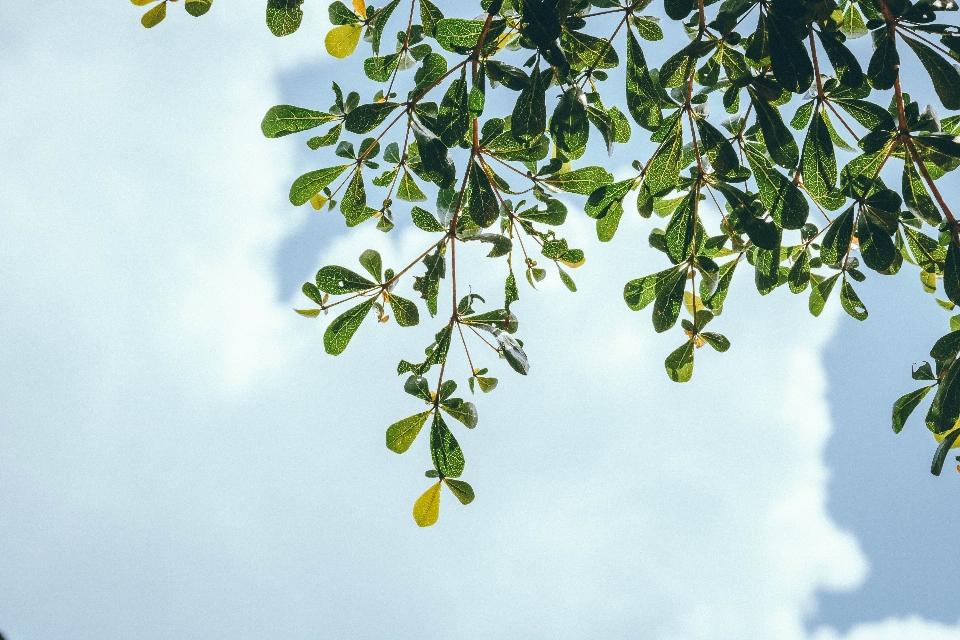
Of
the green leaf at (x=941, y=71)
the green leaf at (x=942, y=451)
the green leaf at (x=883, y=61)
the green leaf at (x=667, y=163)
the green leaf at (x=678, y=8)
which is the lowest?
the green leaf at (x=942, y=451)

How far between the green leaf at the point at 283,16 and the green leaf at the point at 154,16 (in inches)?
16.6

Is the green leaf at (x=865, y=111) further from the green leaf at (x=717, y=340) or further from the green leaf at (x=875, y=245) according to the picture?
the green leaf at (x=717, y=340)

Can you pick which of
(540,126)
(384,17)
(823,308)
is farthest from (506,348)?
(823,308)

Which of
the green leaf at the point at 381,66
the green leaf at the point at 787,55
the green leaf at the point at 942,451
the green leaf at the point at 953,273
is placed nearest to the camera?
the green leaf at the point at 787,55

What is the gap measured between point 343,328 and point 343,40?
0.99m

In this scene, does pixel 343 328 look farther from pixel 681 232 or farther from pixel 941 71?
pixel 941 71

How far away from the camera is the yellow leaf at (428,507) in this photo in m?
2.68

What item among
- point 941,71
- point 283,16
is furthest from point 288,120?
point 941,71

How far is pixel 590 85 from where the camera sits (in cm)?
266

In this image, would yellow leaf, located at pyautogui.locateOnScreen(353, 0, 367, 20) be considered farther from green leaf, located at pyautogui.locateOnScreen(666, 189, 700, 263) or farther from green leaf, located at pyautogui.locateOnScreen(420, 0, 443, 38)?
green leaf, located at pyautogui.locateOnScreen(666, 189, 700, 263)

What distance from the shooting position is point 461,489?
8.76 ft

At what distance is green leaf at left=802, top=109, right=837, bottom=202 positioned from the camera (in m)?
2.25

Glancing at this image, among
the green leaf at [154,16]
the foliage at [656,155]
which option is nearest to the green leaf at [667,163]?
the foliage at [656,155]

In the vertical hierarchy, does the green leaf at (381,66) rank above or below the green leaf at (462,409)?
above
